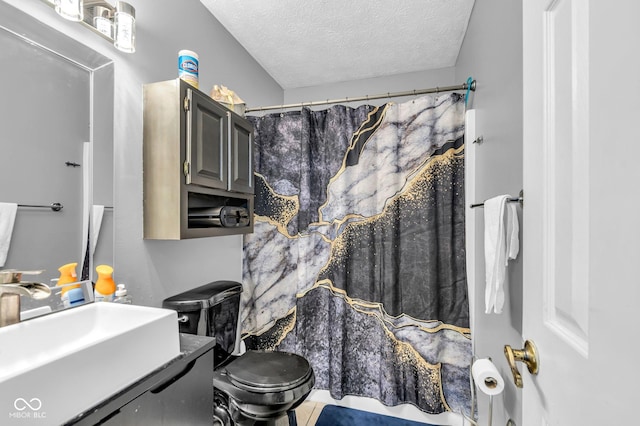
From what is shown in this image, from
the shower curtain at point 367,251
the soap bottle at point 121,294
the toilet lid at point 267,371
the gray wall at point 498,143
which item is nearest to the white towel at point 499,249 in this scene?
the gray wall at point 498,143

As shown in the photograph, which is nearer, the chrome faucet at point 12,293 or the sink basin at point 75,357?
the sink basin at point 75,357

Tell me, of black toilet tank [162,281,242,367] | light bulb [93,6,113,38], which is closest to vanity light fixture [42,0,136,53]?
light bulb [93,6,113,38]

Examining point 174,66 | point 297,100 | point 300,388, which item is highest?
point 297,100

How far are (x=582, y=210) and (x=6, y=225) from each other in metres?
1.47

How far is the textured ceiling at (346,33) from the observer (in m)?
1.71

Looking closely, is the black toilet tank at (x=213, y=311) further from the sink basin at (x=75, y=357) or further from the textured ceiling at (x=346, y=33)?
the textured ceiling at (x=346, y=33)

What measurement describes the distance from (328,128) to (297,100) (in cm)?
102

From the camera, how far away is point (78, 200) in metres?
1.07

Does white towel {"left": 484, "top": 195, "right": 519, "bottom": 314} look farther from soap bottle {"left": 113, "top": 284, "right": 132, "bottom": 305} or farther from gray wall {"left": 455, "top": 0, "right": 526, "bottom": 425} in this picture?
soap bottle {"left": 113, "top": 284, "right": 132, "bottom": 305}

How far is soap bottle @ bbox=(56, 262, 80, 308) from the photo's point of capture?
100 cm

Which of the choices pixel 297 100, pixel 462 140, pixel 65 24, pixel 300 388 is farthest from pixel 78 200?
pixel 297 100

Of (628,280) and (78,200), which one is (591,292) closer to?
(628,280)

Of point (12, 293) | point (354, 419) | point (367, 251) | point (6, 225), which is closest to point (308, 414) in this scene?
point (354, 419)

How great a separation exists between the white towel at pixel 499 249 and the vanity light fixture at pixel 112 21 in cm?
155
